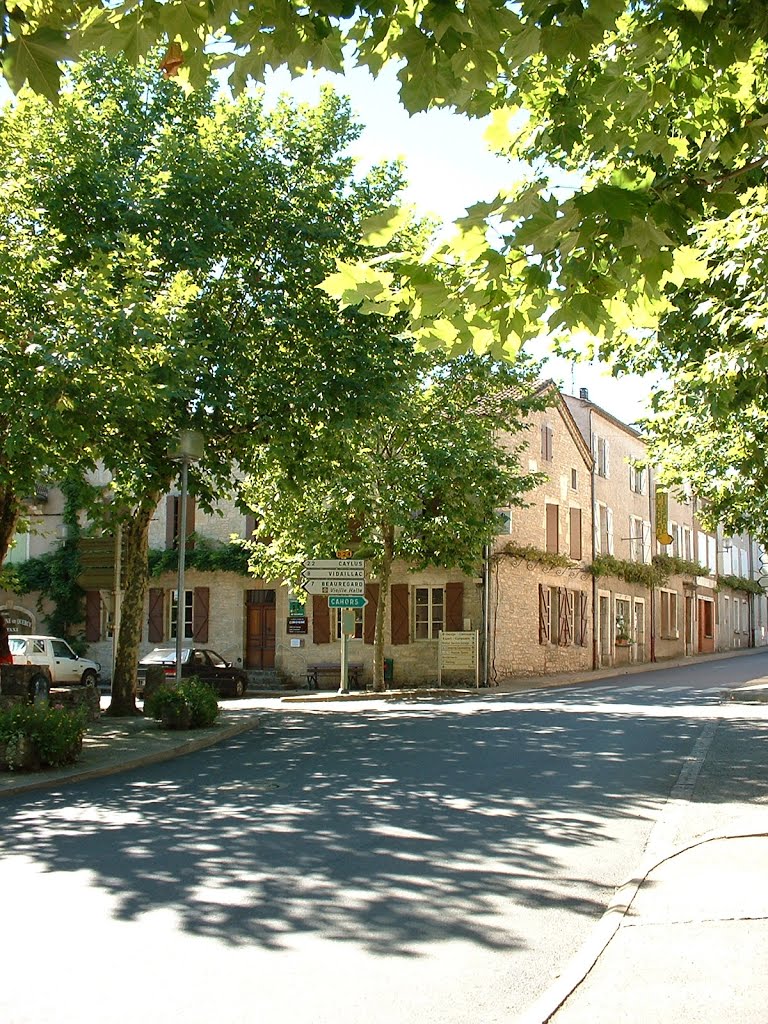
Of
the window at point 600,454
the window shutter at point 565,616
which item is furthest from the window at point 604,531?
the window shutter at point 565,616

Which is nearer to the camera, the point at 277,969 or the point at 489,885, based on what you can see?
the point at 277,969

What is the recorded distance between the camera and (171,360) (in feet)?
48.0

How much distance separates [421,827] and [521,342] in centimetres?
478

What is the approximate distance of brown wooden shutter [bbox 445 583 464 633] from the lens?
30.8m

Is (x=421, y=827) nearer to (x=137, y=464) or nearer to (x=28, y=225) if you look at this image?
(x=137, y=464)

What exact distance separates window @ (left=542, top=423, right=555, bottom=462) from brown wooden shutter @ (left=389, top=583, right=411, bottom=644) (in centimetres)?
739

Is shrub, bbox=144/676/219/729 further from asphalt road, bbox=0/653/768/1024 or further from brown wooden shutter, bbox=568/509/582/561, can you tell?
brown wooden shutter, bbox=568/509/582/561

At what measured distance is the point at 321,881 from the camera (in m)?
6.64

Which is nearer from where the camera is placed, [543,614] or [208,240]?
[208,240]

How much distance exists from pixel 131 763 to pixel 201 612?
2164 cm

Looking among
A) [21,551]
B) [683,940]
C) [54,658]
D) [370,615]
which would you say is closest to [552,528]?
[370,615]

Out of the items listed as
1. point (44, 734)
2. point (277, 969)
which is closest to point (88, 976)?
point (277, 969)

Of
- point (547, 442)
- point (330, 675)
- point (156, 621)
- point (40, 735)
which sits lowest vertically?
point (330, 675)

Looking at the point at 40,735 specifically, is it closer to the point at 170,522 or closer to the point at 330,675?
the point at 330,675
